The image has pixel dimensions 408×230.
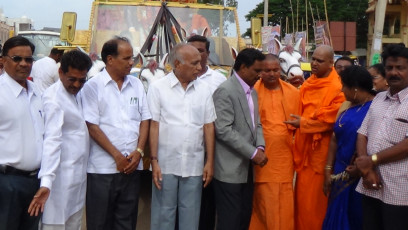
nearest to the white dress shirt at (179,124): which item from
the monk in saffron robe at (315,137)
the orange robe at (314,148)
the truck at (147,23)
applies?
the monk in saffron robe at (315,137)

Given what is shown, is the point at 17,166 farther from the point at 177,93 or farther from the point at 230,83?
the point at 230,83

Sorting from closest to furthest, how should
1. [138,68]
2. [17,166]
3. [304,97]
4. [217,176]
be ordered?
[17,166], [217,176], [304,97], [138,68]

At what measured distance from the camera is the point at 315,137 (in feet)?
14.7

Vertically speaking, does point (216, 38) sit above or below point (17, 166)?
above

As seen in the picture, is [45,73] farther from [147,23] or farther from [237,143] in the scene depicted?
[237,143]

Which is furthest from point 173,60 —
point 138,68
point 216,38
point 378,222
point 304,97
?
point 216,38

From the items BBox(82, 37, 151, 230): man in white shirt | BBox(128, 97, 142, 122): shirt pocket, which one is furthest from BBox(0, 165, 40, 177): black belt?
BBox(128, 97, 142, 122): shirt pocket

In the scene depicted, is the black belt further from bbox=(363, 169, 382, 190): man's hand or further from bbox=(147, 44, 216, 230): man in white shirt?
bbox=(363, 169, 382, 190): man's hand

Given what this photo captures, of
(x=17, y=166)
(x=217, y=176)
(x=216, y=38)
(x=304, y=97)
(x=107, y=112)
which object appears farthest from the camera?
(x=216, y=38)

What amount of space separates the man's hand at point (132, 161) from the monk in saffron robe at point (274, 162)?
3.67 ft

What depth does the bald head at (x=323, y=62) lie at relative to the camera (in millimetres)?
4648

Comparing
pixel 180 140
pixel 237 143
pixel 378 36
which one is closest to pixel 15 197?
pixel 180 140

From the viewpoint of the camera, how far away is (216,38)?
7.70 meters

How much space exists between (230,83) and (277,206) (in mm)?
1107
